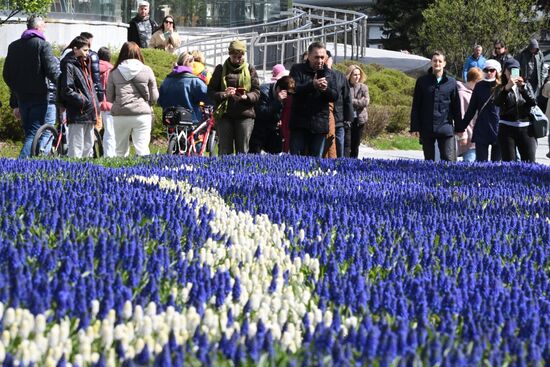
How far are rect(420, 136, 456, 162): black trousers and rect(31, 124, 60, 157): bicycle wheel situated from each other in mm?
4391

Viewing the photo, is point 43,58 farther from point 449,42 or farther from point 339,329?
point 449,42

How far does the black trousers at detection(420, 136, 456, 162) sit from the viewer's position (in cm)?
1410

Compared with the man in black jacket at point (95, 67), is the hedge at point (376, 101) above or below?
below

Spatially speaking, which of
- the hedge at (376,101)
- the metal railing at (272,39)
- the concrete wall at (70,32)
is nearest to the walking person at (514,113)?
the hedge at (376,101)

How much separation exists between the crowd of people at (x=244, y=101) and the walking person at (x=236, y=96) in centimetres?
1

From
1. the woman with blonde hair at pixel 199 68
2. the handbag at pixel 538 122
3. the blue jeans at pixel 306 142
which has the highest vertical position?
the woman with blonde hair at pixel 199 68

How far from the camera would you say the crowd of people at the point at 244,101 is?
1273 centimetres

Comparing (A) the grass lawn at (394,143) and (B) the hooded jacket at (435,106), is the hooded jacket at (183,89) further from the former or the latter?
(A) the grass lawn at (394,143)

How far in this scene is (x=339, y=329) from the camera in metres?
3.87

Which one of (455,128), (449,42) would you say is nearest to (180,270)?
(455,128)

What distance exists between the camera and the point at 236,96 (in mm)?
13352

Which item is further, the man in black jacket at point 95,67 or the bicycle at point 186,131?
the bicycle at point 186,131

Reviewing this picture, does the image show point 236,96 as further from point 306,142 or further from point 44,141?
point 44,141

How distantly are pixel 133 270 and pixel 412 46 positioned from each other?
47.3 meters
